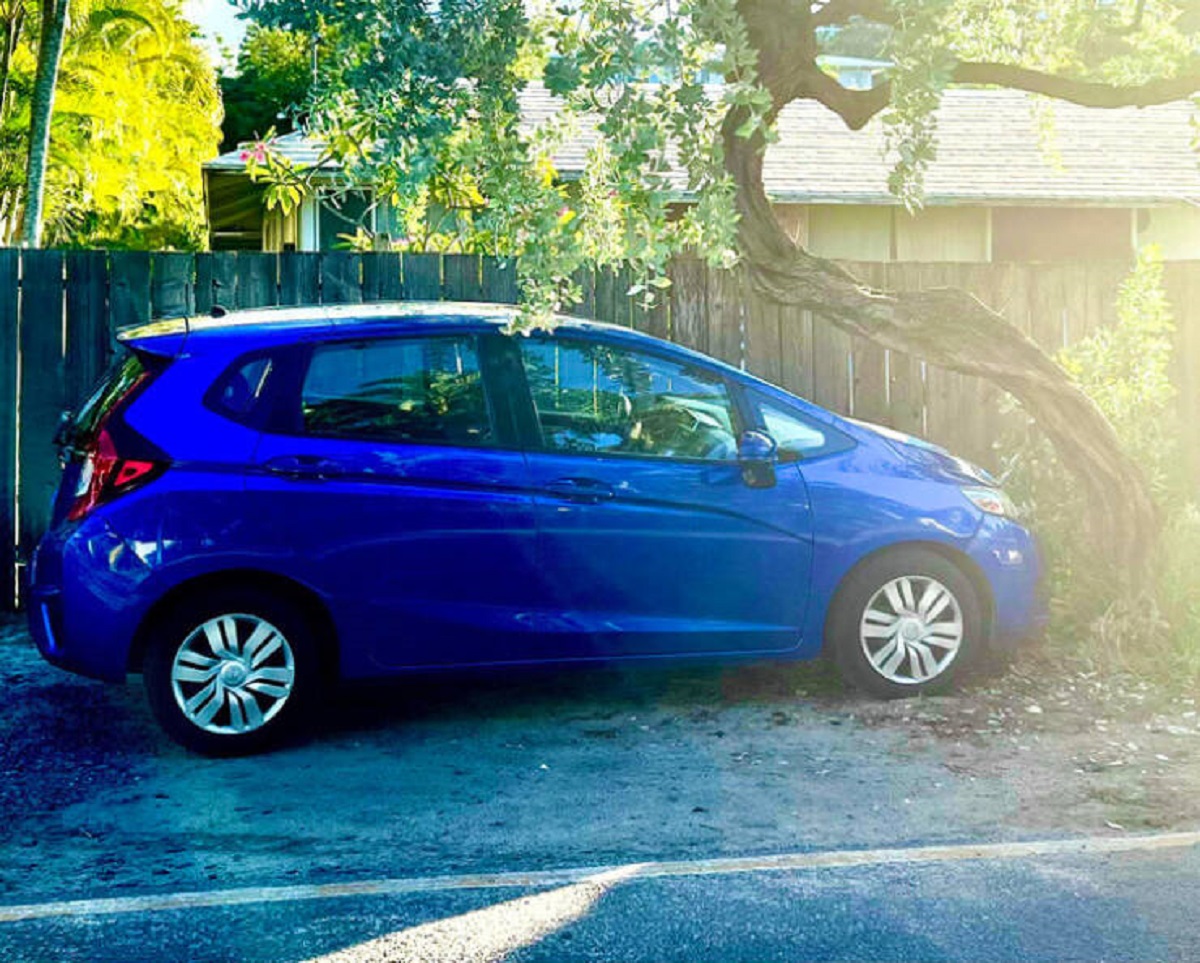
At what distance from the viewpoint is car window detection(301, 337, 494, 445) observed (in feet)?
23.5

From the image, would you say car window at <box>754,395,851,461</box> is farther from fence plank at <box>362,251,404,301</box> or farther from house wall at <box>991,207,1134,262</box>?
house wall at <box>991,207,1134,262</box>

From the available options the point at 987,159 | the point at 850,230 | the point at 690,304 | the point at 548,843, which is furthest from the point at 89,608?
the point at 987,159

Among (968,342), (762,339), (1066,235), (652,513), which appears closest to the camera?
(652,513)

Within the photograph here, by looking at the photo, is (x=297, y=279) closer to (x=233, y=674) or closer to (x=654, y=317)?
(x=654, y=317)

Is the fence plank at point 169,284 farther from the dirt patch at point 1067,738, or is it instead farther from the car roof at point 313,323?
the dirt patch at point 1067,738

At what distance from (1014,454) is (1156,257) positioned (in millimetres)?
1373

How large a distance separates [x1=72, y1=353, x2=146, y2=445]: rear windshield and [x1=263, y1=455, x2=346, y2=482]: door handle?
2.25 ft

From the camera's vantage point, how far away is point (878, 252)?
23.2m

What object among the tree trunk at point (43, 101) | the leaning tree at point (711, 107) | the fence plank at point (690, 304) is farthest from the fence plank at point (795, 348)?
the tree trunk at point (43, 101)

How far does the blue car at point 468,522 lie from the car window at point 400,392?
10mm

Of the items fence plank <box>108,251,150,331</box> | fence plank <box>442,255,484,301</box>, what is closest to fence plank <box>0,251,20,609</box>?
fence plank <box>108,251,150,331</box>

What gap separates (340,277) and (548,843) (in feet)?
16.9

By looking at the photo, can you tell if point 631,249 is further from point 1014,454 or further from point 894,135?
point 1014,454

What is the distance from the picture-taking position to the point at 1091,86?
8.64m
